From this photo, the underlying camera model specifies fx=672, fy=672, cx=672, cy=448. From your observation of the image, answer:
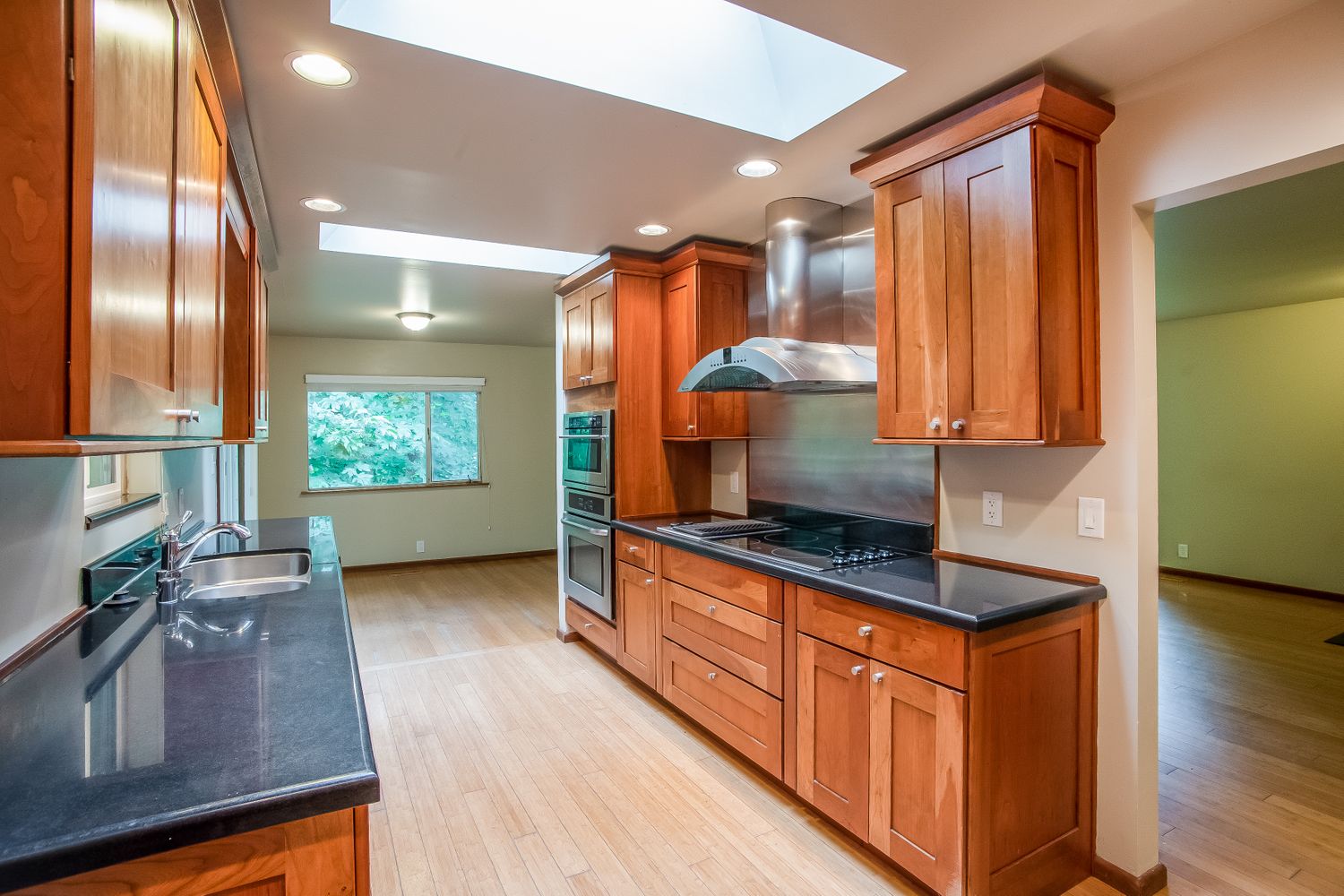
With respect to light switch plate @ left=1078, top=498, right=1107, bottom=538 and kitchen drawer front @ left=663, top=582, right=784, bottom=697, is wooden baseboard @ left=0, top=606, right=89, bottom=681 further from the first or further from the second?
light switch plate @ left=1078, top=498, right=1107, bottom=538

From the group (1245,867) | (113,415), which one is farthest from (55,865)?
(1245,867)

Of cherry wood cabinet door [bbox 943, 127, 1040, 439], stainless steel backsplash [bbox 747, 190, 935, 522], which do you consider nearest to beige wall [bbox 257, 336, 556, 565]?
stainless steel backsplash [bbox 747, 190, 935, 522]

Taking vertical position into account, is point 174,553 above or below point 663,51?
below

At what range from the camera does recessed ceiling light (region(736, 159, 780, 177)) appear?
2.41 meters

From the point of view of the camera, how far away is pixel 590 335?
12.8ft

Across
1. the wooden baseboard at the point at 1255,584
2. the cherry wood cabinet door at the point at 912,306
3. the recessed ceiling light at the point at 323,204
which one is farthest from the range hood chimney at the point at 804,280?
the wooden baseboard at the point at 1255,584

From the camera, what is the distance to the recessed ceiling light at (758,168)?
2410 mm

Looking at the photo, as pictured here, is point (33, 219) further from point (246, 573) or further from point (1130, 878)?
point (1130, 878)

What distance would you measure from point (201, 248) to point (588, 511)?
271 cm

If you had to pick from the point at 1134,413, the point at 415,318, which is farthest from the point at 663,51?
the point at 415,318

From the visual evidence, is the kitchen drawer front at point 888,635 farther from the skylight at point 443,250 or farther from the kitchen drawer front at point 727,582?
the skylight at point 443,250

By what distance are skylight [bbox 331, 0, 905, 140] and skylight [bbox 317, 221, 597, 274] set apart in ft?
5.32

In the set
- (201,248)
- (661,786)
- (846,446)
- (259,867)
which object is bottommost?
(661,786)

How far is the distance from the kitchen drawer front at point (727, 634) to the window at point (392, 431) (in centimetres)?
455
